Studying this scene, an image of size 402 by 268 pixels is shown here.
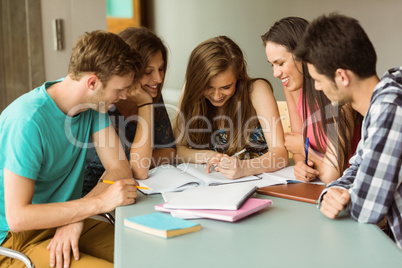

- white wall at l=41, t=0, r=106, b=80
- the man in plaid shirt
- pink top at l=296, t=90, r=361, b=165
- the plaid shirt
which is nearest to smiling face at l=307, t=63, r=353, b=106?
the man in plaid shirt

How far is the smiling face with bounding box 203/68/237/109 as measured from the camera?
1976 millimetres

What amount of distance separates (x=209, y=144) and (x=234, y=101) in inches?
9.1

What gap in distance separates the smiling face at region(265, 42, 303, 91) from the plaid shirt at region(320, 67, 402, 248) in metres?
0.71

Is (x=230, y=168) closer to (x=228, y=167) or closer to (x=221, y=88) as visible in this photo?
(x=228, y=167)

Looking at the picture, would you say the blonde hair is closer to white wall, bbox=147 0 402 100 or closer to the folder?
the folder

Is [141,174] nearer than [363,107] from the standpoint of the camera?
No

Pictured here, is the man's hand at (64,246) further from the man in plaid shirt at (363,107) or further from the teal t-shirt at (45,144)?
the man in plaid shirt at (363,107)

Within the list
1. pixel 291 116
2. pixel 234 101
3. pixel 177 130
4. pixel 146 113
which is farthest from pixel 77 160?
pixel 291 116

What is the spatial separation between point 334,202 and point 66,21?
8.04 feet

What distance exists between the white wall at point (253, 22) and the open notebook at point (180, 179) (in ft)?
5.13

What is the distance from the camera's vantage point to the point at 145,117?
1.95 meters

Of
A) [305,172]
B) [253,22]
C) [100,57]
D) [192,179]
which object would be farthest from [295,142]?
[253,22]

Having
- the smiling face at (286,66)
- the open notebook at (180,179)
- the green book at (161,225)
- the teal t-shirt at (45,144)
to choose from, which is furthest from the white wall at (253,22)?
the green book at (161,225)

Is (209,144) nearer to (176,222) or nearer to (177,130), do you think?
(177,130)
